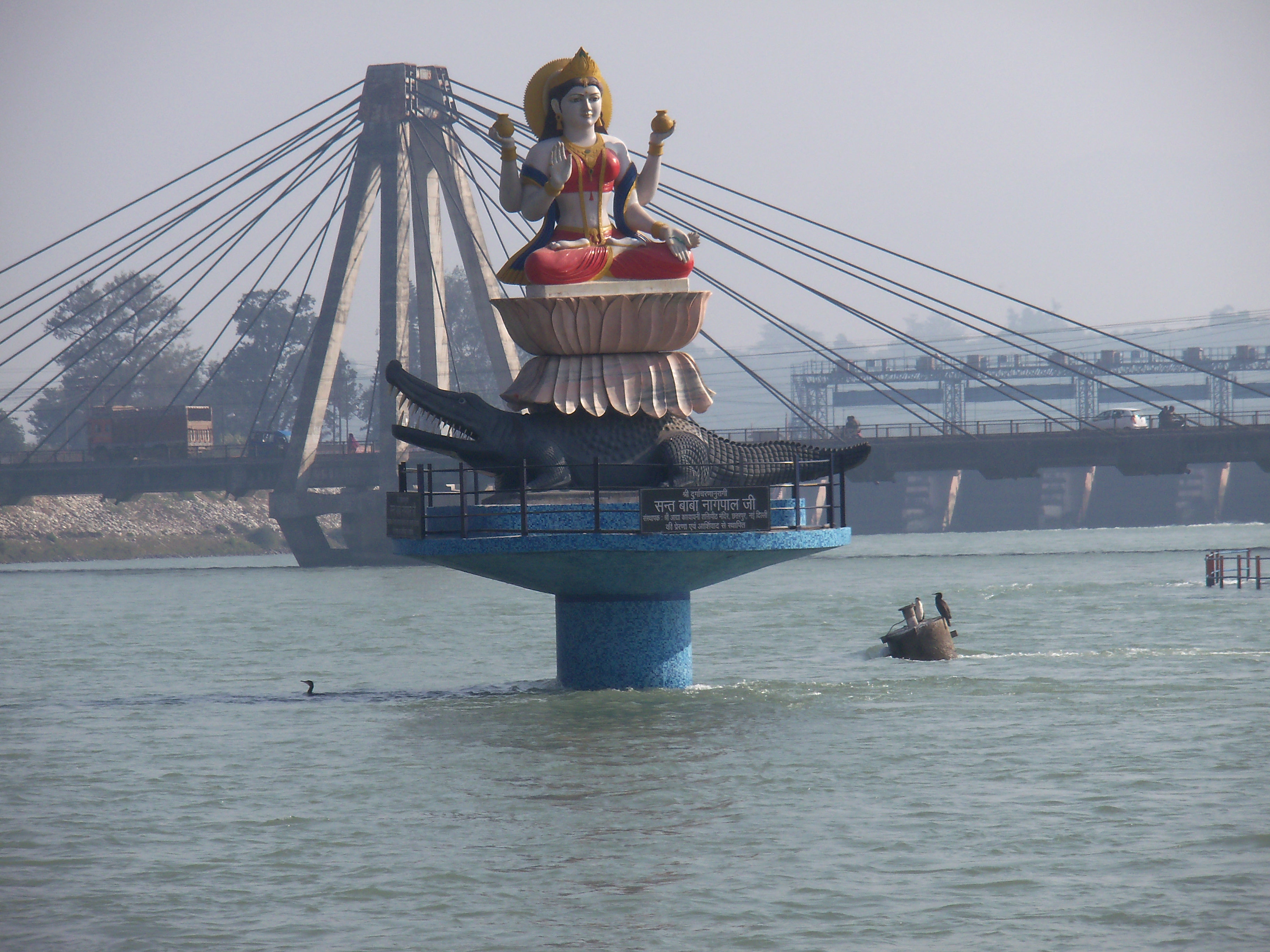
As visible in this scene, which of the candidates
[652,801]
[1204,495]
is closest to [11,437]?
[1204,495]

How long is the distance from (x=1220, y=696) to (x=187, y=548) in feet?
349

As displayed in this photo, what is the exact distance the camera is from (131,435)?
94312 millimetres

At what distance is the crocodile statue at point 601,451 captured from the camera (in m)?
23.3

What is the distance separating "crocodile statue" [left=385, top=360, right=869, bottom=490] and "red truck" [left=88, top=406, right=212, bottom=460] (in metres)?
70.3

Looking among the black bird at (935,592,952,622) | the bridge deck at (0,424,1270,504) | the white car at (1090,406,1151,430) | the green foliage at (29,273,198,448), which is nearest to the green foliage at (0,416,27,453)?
the green foliage at (29,273,198,448)

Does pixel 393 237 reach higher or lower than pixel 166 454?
higher

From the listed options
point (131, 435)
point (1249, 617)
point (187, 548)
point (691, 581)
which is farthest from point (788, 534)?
point (187, 548)

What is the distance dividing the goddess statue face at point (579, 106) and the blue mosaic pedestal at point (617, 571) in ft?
18.7

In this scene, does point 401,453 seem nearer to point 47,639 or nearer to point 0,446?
point 47,639

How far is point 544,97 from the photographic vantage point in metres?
24.0

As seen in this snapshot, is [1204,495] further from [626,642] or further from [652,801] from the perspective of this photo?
[652,801]

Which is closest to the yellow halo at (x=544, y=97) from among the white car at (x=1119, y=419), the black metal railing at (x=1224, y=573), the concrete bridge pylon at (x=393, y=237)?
the black metal railing at (x=1224, y=573)

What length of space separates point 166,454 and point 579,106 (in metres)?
71.6

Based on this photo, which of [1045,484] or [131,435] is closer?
[131,435]
